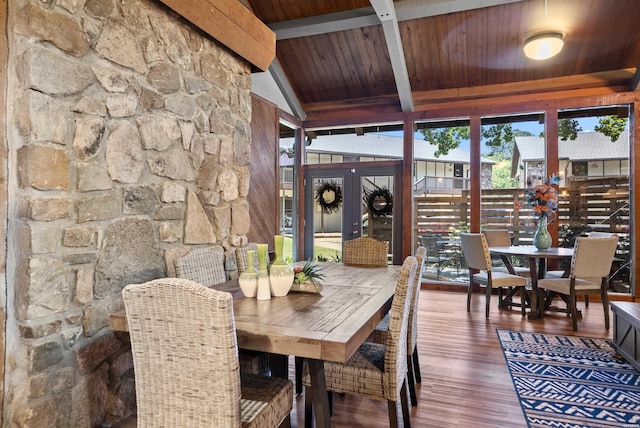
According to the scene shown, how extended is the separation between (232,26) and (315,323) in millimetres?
2307

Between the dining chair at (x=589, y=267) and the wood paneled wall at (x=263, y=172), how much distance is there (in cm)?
357

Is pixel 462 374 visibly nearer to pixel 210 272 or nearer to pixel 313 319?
pixel 313 319

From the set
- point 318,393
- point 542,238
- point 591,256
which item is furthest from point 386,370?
point 542,238

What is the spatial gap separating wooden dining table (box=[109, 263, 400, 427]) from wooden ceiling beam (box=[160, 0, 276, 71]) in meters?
1.74

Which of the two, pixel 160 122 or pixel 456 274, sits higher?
pixel 160 122

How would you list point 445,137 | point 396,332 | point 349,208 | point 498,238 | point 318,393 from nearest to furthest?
point 318,393, point 396,332, point 498,238, point 445,137, point 349,208

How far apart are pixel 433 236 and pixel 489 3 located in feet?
10.9

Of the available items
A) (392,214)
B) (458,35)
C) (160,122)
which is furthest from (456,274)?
(160,122)

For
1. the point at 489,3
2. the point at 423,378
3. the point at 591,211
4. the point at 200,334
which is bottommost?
the point at 423,378

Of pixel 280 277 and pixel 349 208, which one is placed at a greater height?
pixel 349 208

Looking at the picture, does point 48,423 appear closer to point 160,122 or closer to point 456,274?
point 160,122

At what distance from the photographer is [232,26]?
2949 millimetres

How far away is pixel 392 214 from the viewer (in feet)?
21.7

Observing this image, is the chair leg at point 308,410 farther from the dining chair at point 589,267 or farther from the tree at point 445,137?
the tree at point 445,137
